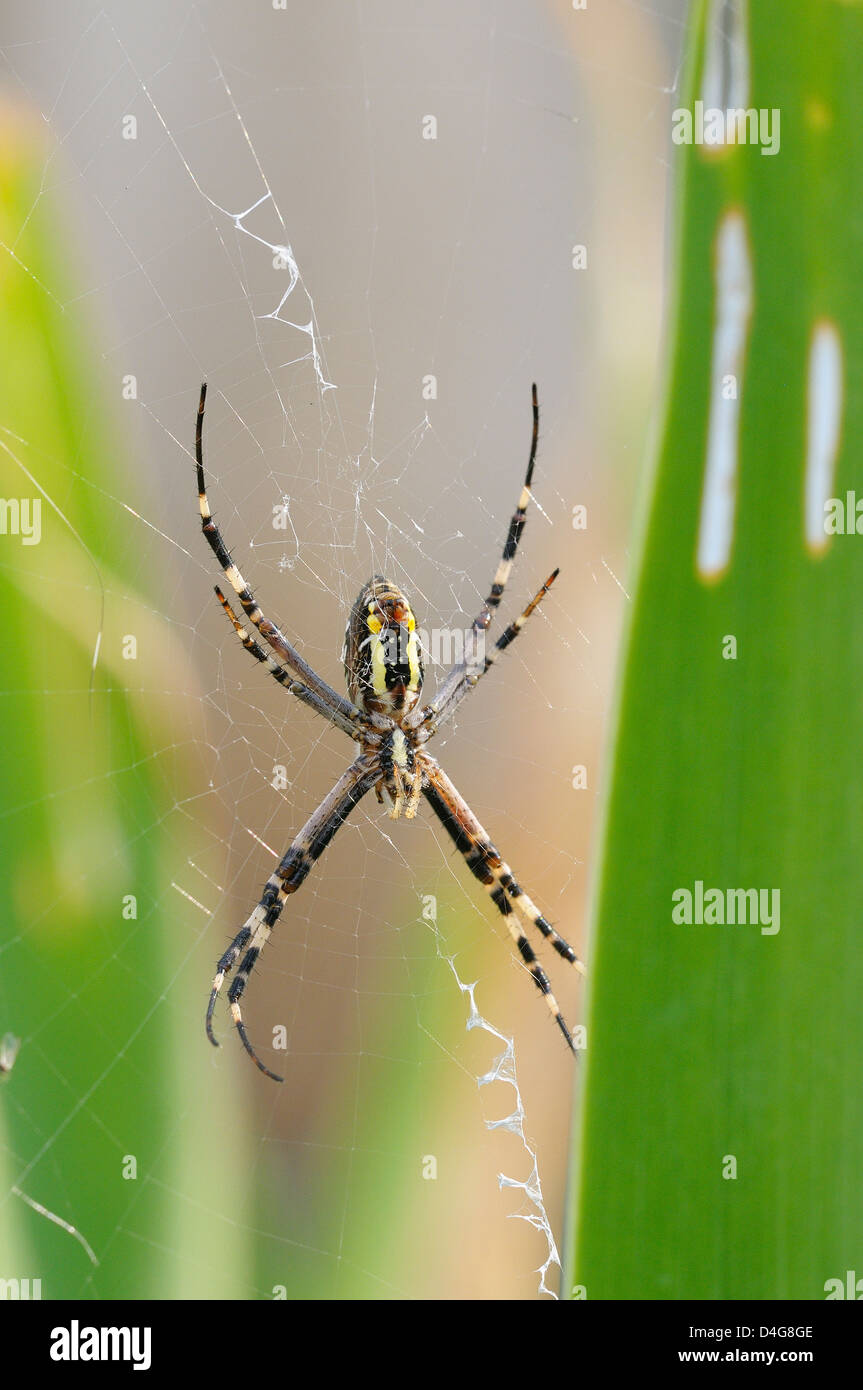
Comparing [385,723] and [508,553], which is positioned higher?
[508,553]

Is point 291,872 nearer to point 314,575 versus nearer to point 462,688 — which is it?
point 462,688

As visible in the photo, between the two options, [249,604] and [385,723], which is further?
[385,723]

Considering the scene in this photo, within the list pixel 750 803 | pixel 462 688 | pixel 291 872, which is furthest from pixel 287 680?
pixel 750 803

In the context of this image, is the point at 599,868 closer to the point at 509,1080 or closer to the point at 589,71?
the point at 509,1080

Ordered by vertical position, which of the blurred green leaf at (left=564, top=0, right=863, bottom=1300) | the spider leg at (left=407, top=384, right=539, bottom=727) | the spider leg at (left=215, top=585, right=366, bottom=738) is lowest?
the blurred green leaf at (left=564, top=0, right=863, bottom=1300)

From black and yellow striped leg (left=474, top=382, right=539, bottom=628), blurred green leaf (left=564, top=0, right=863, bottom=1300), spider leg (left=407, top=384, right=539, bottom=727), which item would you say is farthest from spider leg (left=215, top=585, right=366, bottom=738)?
blurred green leaf (left=564, top=0, right=863, bottom=1300)

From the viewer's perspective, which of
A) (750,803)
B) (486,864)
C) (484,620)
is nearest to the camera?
(750,803)

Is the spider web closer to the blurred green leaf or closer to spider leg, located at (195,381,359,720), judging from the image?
spider leg, located at (195,381,359,720)
